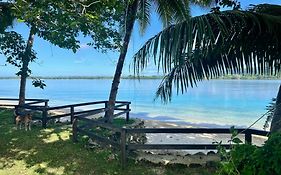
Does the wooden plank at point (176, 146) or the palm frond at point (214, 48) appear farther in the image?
the wooden plank at point (176, 146)

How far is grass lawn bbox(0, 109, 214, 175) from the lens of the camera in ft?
20.2

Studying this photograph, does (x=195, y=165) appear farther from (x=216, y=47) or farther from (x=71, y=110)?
(x=71, y=110)

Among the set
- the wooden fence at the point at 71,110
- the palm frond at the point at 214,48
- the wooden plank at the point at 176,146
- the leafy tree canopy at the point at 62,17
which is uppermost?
the leafy tree canopy at the point at 62,17

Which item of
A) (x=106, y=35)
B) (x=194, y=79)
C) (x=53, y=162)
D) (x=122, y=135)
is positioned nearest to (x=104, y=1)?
(x=106, y=35)

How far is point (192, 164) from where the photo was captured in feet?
20.6

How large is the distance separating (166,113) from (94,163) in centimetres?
1941

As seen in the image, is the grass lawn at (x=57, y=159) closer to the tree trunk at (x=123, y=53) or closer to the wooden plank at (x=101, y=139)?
the wooden plank at (x=101, y=139)

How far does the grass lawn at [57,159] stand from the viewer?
617 centimetres

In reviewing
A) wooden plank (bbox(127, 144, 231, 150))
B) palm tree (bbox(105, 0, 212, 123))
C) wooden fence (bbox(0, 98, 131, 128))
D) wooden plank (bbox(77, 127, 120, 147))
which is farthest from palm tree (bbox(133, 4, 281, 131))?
wooden fence (bbox(0, 98, 131, 128))

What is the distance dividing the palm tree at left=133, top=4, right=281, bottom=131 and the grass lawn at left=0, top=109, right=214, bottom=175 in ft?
6.26

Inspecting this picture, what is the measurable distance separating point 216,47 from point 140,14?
6841mm

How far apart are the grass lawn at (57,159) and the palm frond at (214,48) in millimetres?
1960

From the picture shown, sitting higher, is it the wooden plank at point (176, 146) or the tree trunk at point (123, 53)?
the tree trunk at point (123, 53)

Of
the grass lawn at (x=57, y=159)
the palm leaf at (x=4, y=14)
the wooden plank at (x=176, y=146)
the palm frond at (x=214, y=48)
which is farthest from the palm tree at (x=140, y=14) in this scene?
the palm frond at (x=214, y=48)
